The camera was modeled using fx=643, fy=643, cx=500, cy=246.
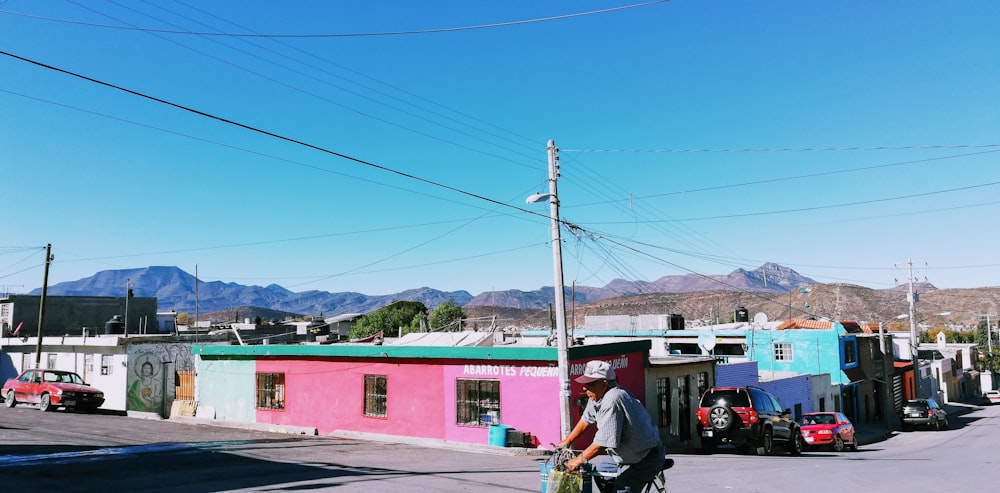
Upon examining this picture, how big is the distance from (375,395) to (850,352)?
33381 mm

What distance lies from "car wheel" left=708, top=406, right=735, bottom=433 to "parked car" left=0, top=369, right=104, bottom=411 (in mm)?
26001

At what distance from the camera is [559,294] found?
18141mm

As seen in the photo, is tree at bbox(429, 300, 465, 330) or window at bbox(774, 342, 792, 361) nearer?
window at bbox(774, 342, 792, 361)

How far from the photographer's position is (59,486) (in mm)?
10422

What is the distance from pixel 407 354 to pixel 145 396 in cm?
1585

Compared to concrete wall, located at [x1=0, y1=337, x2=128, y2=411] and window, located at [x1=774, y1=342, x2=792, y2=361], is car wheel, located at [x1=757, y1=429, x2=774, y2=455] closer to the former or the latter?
window, located at [x1=774, y1=342, x2=792, y2=361]

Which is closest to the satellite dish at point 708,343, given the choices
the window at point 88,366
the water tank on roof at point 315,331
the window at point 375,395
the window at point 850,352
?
the window at point 850,352

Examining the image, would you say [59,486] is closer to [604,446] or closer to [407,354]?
[604,446]

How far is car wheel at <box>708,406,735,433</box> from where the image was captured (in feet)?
65.9

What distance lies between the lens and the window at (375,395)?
2205 centimetres

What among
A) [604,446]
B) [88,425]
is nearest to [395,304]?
[88,425]

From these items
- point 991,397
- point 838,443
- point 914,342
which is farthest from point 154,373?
point 991,397

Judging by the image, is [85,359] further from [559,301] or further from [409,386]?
[559,301]

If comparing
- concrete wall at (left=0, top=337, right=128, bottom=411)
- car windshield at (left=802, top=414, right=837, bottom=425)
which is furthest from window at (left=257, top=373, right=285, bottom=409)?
car windshield at (left=802, top=414, right=837, bottom=425)
